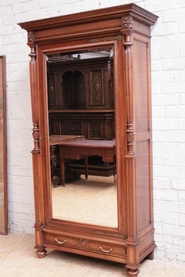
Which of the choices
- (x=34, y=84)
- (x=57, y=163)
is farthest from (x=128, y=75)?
(x=57, y=163)

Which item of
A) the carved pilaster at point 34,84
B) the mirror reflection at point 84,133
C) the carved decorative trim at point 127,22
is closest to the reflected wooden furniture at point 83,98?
the mirror reflection at point 84,133

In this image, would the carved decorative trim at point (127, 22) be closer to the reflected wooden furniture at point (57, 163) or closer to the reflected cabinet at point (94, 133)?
the reflected cabinet at point (94, 133)

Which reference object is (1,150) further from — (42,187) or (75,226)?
(75,226)

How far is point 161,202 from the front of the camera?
10.4 ft

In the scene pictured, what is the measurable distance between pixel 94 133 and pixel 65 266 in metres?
1.08

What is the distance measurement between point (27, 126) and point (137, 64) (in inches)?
54.5

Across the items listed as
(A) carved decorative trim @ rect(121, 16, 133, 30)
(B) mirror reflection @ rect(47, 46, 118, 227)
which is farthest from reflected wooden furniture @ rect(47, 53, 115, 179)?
(A) carved decorative trim @ rect(121, 16, 133, 30)

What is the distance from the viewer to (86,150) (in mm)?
3074

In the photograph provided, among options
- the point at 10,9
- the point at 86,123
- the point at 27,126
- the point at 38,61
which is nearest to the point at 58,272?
the point at 86,123

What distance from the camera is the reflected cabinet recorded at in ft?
9.34

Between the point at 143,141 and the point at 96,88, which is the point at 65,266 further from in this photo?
the point at 96,88

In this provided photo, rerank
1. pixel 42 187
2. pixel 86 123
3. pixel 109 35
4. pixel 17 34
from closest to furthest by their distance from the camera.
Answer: pixel 109 35, pixel 86 123, pixel 42 187, pixel 17 34

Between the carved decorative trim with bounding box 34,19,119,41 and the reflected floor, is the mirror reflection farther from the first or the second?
the carved decorative trim with bounding box 34,19,119,41

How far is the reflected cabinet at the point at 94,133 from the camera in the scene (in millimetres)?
2848
